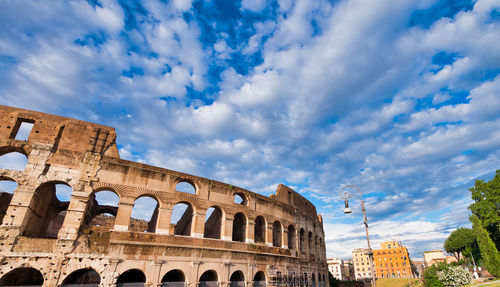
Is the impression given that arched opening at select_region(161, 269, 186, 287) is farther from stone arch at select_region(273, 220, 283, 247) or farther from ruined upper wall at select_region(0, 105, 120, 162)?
stone arch at select_region(273, 220, 283, 247)

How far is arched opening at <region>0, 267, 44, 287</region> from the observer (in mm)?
12090

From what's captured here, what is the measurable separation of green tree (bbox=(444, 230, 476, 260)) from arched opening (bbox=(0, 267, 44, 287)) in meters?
63.5

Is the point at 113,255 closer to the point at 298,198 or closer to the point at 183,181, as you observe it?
the point at 183,181

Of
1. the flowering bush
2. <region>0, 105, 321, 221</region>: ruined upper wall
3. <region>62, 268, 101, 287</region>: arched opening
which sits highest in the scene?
<region>0, 105, 321, 221</region>: ruined upper wall

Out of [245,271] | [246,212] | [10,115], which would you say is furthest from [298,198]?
[10,115]

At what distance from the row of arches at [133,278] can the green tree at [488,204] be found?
31933 millimetres

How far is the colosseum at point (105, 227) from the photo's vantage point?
1237cm

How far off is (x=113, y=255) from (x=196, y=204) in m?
5.26

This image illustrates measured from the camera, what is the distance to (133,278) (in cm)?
1697

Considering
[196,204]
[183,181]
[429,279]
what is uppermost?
[183,181]

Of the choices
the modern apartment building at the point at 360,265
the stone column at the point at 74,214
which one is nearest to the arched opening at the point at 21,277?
the stone column at the point at 74,214

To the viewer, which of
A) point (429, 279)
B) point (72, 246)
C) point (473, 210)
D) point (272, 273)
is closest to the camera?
point (72, 246)

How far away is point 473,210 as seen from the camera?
3372 cm

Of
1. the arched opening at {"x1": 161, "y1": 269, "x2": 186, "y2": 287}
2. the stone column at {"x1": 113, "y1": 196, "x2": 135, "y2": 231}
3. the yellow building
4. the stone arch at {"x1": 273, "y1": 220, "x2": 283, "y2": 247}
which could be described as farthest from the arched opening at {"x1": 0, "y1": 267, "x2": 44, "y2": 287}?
the yellow building
